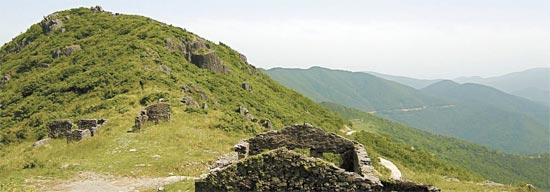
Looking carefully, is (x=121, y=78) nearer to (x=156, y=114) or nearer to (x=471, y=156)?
(x=156, y=114)

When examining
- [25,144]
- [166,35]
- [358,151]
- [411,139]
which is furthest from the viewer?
[411,139]

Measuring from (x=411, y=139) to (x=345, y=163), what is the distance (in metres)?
124

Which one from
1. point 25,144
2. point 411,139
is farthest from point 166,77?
point 411,139

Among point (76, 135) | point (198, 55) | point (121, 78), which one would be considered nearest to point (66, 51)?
point (198, 55)

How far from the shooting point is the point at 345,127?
77938 millimetres

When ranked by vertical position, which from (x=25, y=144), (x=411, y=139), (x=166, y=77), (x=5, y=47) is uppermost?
(x=5, y=47)

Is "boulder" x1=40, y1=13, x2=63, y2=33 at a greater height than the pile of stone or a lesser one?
greater

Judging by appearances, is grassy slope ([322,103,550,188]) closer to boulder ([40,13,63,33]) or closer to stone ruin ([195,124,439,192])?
boulder ([40,13,63,33])

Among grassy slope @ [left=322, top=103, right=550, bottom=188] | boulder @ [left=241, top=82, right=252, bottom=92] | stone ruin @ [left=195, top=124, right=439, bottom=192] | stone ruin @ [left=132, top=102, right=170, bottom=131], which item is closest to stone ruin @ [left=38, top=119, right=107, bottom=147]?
stone ruin @ [left=132, top=102, right=170, bottom=131]

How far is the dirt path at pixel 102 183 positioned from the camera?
21438mm

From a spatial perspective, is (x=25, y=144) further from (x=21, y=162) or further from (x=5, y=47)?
(x=5, y=47)

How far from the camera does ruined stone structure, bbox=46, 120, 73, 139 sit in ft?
110

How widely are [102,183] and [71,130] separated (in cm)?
1181

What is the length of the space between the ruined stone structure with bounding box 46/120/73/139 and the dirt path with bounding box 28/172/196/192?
1079cm
